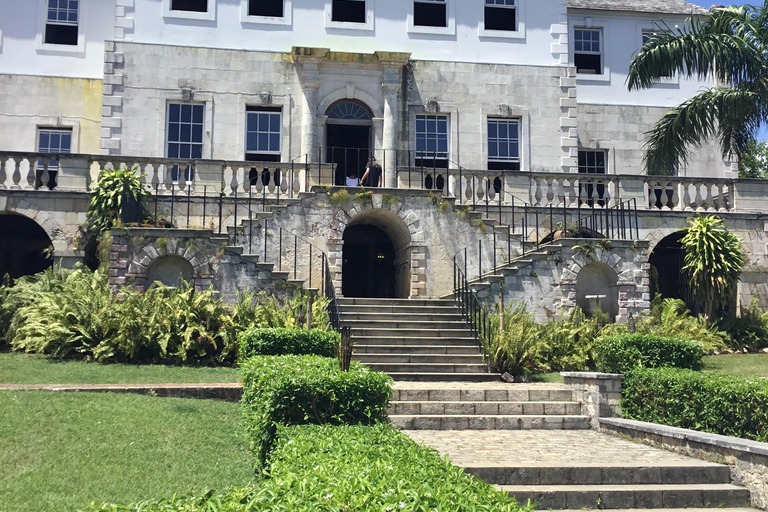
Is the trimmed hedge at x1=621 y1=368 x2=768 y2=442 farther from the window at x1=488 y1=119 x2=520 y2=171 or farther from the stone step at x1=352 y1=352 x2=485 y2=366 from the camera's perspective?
the window at x1=488 y1=119 x2=520 y2=171

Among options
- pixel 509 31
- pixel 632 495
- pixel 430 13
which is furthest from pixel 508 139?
pixel 632 495

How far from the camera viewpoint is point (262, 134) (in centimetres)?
2259

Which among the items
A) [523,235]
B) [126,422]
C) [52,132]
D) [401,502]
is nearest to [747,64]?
[523,235]

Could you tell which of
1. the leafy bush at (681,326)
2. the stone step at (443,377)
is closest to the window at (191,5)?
the stone step at (443,377)

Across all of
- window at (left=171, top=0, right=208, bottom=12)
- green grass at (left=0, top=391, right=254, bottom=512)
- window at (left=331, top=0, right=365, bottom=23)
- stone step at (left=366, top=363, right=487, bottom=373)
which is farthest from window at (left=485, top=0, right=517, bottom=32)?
green grass at (left=0, top=391, right=254, bottom=512)

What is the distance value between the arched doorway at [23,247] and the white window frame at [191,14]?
23.3 feet

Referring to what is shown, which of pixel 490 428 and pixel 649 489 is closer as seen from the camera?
pixel 649 489

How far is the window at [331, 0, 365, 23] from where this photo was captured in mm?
23547

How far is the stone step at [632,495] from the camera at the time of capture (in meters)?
8.35

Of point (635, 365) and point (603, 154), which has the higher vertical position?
point (603, 154)

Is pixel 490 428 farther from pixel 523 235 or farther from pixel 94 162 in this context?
pixel 94 162

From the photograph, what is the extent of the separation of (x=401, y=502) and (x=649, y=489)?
5.60 m

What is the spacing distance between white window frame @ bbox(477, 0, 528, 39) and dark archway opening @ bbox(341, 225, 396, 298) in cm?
722

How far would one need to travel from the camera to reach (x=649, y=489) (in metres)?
8.70
